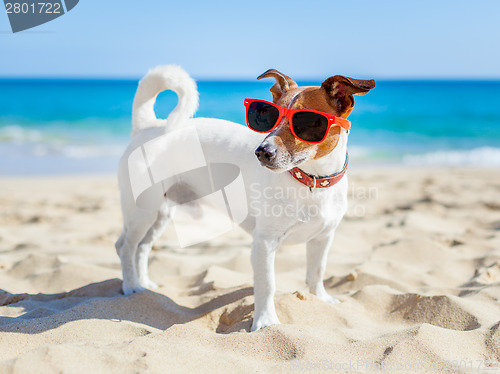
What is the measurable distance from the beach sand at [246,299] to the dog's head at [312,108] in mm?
864

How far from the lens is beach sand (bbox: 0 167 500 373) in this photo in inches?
78.8

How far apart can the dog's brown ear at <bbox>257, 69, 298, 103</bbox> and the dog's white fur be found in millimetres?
374

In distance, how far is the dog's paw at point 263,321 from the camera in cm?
251

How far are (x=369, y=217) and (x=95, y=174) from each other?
6.15m

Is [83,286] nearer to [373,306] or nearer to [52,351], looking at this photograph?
[52,351]

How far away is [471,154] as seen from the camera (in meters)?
12.5

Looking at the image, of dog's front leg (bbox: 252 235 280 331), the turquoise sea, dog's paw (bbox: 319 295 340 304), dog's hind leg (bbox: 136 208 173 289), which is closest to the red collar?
dog's front leg (bbox: 252 235 280 331)

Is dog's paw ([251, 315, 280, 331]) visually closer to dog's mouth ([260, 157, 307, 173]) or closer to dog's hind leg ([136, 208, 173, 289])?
dog's mouth ([260, 157, 307, 173])

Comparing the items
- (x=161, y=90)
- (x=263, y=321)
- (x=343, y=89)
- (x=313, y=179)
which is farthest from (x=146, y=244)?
(x=343, y=89)

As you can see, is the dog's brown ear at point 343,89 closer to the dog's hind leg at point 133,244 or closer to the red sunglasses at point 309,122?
the red sunglasses at point 309,122

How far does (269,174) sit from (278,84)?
51 cm

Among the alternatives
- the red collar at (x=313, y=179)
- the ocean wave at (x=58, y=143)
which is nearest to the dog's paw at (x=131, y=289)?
the red collar at (x=313, y=179)

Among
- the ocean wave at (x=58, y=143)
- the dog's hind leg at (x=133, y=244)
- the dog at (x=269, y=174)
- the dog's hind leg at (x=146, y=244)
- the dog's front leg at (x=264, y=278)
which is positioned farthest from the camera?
the ocean wave at (x=58, y=143)

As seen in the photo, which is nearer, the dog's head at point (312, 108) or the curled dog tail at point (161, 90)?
the dog's head at point (312, 108)
